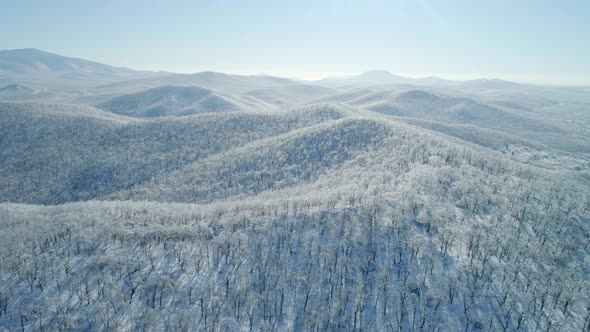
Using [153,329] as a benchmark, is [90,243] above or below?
above

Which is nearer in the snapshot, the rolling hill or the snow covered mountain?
the snow covered mountain

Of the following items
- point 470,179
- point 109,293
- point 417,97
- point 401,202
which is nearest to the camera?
point 109,293

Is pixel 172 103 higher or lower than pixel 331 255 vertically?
higher

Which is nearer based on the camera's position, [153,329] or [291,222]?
[153,329]

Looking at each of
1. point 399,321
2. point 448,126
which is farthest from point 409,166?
point 448,126

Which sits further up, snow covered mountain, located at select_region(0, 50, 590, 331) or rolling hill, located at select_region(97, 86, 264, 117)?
rolling hill, located at select_region(97, 86, 264, 117)

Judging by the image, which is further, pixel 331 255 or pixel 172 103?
pixel 172 103

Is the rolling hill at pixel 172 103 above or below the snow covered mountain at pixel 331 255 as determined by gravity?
above

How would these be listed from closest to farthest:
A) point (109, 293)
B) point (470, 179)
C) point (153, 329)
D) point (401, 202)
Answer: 1. point (153, 329)
2. point (109, 293)
3. point (401, 202)
4. point (470, 179)

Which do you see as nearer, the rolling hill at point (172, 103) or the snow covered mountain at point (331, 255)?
the snow covered mountain at point (331, 255)

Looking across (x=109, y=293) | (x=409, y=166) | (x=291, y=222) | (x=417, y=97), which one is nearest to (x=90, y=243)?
(x=109, y=293)

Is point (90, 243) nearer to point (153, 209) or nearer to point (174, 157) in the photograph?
point (153, 209)
